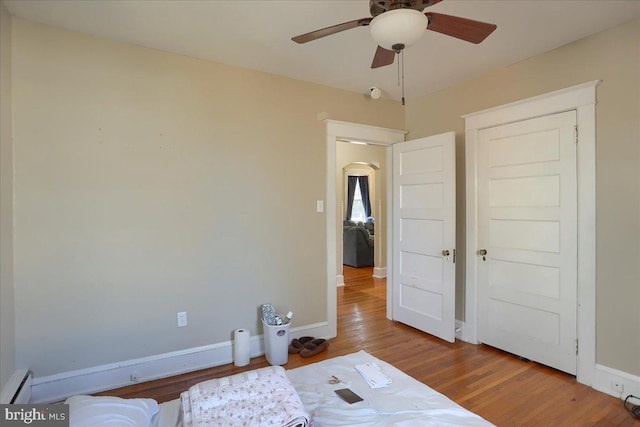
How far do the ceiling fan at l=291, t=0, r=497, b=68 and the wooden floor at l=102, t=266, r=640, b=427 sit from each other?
221 cm

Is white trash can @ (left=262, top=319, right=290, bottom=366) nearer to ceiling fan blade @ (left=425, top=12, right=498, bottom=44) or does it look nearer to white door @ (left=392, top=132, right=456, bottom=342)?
white door @ (left=392, top=132, right=456, bottom=342)

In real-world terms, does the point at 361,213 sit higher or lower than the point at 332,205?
lower

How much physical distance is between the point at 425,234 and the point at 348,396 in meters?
2.32

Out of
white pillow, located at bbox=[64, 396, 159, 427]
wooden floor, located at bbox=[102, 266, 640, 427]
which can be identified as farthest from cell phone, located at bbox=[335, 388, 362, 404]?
wooden floor, located at bbox=[102, 266, 640, 427]

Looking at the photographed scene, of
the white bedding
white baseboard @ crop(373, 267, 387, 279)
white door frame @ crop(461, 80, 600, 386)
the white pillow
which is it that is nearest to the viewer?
the white pillow

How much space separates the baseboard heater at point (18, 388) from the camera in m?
1.86

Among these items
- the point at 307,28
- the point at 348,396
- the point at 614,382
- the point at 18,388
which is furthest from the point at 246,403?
the point at 614,382

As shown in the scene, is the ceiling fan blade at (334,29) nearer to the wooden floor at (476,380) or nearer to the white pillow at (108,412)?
the white pillow at (108,412)

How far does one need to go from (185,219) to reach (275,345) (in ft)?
4.20

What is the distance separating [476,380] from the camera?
8.06 feet

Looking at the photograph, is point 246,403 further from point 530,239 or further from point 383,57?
point 530,239

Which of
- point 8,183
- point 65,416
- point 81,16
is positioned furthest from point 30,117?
point 65,416

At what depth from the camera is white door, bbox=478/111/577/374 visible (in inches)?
98.5

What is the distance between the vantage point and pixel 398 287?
3727 millimetres
